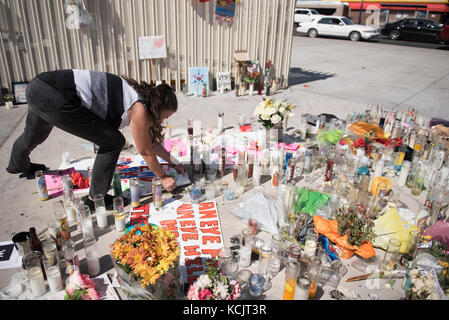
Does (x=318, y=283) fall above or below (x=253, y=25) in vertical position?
below

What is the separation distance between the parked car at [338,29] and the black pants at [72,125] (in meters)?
21.9

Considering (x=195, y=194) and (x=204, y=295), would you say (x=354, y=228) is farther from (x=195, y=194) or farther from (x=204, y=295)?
(x=195, y=194)

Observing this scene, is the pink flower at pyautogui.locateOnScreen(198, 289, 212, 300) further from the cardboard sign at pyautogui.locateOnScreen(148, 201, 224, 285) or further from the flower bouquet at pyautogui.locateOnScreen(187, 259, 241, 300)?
the cardboard sign at pyautogui.locateOnScreen(148, 201, 224, 285)

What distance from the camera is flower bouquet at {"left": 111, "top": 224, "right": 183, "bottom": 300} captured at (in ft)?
6.70

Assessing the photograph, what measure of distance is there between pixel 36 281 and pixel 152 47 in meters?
5.86

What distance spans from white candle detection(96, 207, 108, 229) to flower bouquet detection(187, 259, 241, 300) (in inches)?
57.6

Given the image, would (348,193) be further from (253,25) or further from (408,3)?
(408,3)

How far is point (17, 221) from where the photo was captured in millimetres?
3221

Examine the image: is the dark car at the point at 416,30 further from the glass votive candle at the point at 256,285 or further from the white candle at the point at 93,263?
the white candle at the point at 93,263

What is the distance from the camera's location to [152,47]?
7.03m

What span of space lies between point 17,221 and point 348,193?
3662 millimetres

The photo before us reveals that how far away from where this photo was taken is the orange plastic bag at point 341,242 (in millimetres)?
2811

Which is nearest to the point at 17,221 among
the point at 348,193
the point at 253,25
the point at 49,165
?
the point at 49,165
